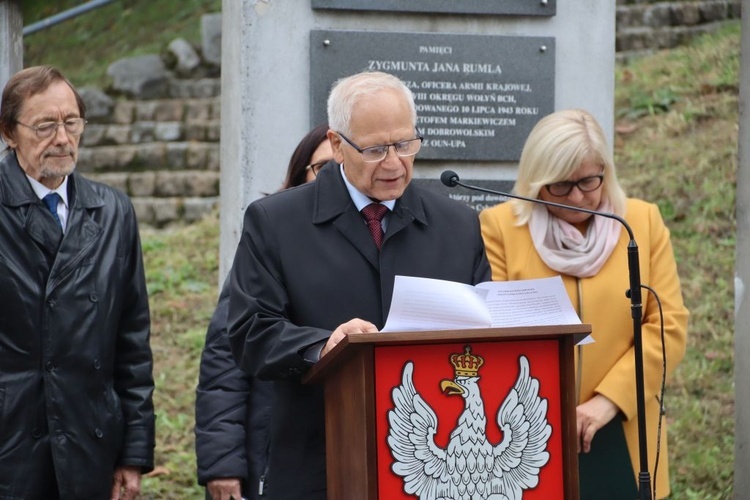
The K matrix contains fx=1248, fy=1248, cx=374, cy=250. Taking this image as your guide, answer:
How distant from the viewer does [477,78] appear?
215 inches

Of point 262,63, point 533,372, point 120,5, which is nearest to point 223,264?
point 262,63

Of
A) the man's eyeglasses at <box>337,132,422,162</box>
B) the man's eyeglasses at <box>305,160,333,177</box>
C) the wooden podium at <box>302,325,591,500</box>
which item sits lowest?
the wooden podium at <box>302,325,591,500</box>

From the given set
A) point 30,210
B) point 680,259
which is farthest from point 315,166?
point 680,259

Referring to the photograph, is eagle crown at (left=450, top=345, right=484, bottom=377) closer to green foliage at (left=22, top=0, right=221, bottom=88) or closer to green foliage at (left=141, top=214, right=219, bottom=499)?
green foliage at (left=141, top=214, right=219, bottom=499)

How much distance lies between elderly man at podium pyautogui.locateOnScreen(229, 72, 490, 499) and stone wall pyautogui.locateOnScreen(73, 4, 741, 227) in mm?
6849

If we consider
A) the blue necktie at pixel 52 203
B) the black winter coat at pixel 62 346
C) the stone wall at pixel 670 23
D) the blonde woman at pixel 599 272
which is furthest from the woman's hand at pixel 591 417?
the stone wall at pixel 670 23

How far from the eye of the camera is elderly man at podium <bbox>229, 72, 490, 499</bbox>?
331 cm

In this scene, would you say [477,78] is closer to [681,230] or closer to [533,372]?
[533,372]

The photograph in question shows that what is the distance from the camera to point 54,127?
4.08 m

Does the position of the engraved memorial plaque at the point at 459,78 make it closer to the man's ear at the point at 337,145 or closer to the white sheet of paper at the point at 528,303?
the man's ear at the point at 337,145

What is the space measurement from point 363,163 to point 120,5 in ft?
42.4

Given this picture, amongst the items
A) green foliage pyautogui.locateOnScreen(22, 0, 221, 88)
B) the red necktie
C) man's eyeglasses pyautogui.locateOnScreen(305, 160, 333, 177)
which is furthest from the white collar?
green foliage pyautogui.locateOnScreen(22, 0, 221, 88)

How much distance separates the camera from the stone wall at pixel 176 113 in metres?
10.5

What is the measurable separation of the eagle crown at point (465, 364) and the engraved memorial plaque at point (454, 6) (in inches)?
106
